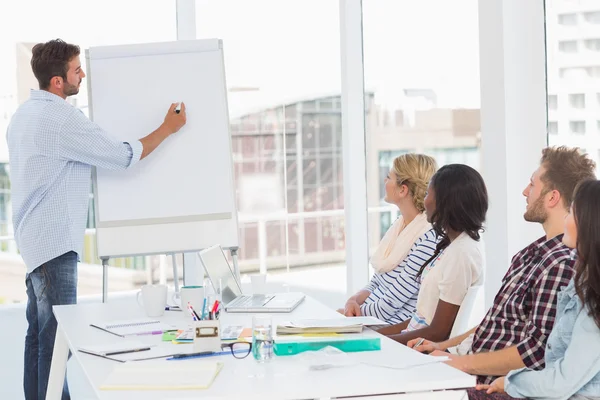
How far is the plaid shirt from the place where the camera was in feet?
7.23

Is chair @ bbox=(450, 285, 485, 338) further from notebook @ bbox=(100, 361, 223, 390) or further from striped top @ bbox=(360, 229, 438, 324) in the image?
notebook @ bbox=(100, 361, 223, 390)

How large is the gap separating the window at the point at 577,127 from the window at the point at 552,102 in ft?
0.37

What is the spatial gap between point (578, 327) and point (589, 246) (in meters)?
0.20

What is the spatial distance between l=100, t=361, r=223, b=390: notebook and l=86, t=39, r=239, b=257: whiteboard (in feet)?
5.85

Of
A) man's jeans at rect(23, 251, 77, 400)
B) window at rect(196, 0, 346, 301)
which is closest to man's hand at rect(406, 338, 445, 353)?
man's jeans at rect(23, 251, 77, 400)

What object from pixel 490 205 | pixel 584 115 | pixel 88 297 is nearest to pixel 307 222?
pixel 88 297

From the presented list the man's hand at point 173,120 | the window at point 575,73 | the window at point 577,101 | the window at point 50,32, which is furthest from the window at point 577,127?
the window at point 50,32

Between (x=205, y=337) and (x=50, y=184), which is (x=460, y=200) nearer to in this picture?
(x=205, y=337)

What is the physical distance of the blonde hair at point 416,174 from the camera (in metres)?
3.28

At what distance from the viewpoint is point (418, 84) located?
4230 mm

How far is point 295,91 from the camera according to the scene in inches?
207

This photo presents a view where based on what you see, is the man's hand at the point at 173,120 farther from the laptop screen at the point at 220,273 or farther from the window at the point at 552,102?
the window at the point at 552,102

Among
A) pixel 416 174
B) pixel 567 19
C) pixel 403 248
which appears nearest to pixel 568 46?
pixel 567 19

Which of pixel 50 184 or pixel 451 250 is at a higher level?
pixel 50 184
